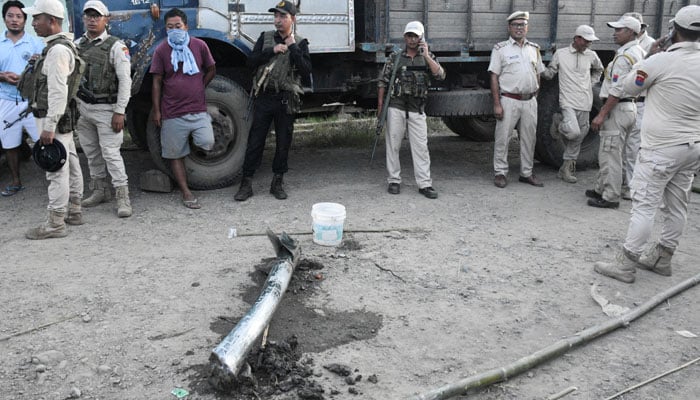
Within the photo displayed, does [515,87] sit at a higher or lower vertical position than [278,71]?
lower

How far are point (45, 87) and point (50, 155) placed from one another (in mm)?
521

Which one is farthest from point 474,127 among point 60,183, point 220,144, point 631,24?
point 60,183

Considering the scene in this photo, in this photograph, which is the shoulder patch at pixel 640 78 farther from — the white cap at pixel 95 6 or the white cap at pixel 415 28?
the white cap at pixel 95 6

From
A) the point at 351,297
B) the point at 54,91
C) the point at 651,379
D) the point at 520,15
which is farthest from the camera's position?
the point at 520,15

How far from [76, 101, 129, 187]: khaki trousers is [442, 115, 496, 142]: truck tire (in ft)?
16.0

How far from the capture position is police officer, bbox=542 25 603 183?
22.9 feet

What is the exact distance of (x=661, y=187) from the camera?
4383mm

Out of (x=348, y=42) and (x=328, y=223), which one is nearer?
(x=328, y=223)

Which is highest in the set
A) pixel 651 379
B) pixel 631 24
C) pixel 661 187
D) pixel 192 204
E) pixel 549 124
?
pixel 631 24

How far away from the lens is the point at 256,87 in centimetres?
606

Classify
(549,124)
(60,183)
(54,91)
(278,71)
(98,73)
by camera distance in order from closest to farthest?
1. (54,91)
2. (60,183)
3. (98,73)
4. (278,71)
5. (549,124)

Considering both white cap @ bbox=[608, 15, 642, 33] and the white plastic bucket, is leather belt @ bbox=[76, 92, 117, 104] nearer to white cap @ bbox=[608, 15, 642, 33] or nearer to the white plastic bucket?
the white plastic bucket

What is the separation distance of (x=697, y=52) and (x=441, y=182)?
10.9ft

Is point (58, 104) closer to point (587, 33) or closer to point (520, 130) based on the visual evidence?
point (520, 130)
